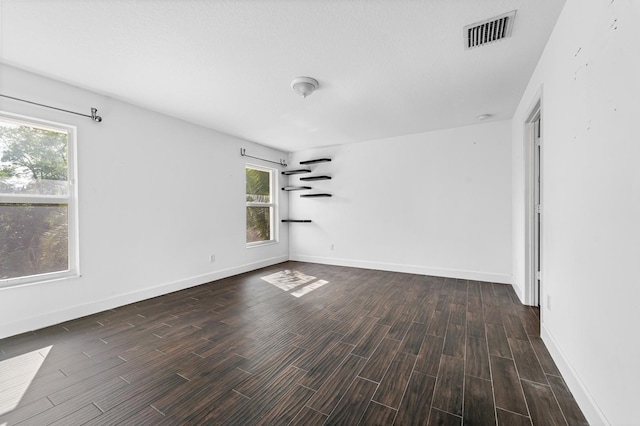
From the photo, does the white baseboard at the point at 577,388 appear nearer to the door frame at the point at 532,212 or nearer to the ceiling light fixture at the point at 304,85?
the door frame at the point at 532,212

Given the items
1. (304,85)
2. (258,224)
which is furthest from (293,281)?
(304,85)

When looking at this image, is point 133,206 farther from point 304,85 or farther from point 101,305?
point 304,85

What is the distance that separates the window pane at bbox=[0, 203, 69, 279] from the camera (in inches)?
95.3

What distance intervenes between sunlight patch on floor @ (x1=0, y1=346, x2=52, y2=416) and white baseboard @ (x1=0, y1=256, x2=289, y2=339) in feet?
1.83

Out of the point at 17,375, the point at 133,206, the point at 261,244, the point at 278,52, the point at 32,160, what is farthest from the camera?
the point at 261,244

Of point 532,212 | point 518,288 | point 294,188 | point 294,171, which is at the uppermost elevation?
point 294,171

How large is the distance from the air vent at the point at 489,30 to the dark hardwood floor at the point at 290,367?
2473 millimetres

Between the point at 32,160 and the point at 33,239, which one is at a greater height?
the point at 32,160

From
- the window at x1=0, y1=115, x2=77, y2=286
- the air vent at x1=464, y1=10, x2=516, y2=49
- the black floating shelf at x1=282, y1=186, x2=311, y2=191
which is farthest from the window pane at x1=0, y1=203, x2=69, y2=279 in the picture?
the air vent at x1=464, y1=10, x2=516, y2=49

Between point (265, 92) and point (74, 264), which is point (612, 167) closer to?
point (265, 92)

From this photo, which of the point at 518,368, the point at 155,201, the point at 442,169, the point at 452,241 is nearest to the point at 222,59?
the point at 155,201

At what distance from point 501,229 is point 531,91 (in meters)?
2.09

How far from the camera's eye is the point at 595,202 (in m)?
1.35

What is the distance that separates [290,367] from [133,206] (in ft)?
9.13
